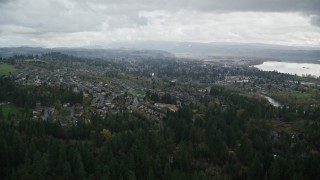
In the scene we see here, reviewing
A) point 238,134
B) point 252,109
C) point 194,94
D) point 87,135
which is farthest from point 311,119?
point 87,135

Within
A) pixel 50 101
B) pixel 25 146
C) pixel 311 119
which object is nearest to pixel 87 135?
pixel 25 146

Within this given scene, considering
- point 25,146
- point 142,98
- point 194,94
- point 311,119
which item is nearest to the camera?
point 25,146

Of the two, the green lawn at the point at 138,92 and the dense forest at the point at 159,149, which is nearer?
the dense forest at the point at 159,149

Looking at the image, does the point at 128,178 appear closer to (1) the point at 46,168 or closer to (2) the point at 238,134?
(1) the point at 46,168

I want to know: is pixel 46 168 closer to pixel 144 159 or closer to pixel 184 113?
pixel 144 159

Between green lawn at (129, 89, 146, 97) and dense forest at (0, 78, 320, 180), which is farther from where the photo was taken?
green lawn at (129, 89, 146, 97)

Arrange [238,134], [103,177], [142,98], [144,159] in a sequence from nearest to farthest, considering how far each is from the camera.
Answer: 1. [103,177]
2. [144,159]
3. [238,134]
4. [142,98]

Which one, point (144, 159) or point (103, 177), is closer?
point (103, 177)
